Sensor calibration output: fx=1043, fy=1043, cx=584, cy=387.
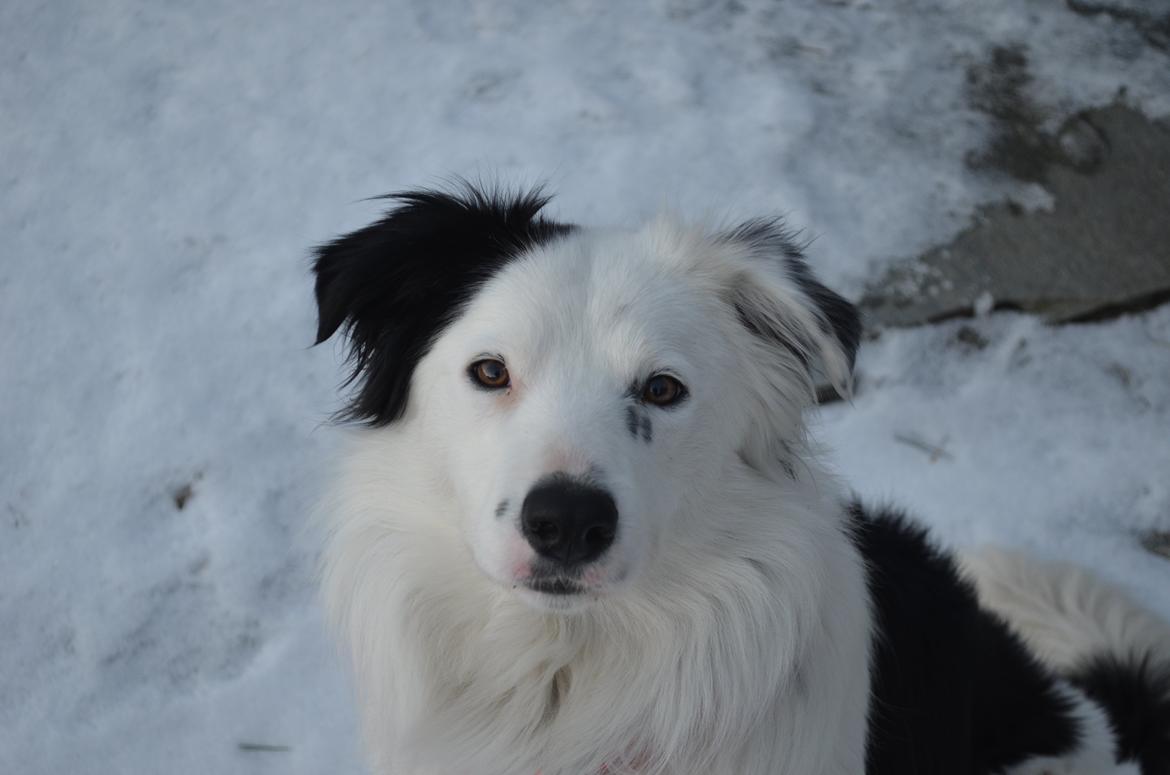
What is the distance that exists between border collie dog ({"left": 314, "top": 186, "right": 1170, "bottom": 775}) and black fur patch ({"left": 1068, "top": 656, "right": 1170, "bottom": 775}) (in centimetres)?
84

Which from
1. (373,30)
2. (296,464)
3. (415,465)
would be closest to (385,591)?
(415,465)

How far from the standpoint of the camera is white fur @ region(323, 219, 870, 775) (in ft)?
7.61

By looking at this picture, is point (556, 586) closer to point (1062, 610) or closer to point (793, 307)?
point (793, 307)

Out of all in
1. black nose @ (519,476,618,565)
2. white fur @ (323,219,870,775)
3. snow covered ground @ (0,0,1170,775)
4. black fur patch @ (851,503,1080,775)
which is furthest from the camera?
snow covered ground @ (0,0,1170,775)

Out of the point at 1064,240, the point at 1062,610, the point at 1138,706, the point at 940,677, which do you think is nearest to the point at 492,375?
the point at 940,677

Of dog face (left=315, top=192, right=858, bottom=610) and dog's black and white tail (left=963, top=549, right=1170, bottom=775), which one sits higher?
dog face (left=315, top=192, right=858, bottom=610)

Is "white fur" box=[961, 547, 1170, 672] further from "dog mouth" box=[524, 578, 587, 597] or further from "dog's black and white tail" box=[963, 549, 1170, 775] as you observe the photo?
"dog mouth" box=[524, 578, 587, 597]

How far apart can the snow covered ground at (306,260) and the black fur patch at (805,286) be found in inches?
34.1

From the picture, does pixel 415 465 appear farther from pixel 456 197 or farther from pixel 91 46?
pixel 91 46

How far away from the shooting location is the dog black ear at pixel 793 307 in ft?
7.83

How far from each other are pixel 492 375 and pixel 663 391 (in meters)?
0.38

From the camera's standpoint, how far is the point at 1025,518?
3938mm

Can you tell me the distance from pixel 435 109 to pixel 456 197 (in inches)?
112

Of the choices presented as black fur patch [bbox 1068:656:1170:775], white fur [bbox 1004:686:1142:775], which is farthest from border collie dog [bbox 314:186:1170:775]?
black fur patch [bbox 1068:656:1170:775]
